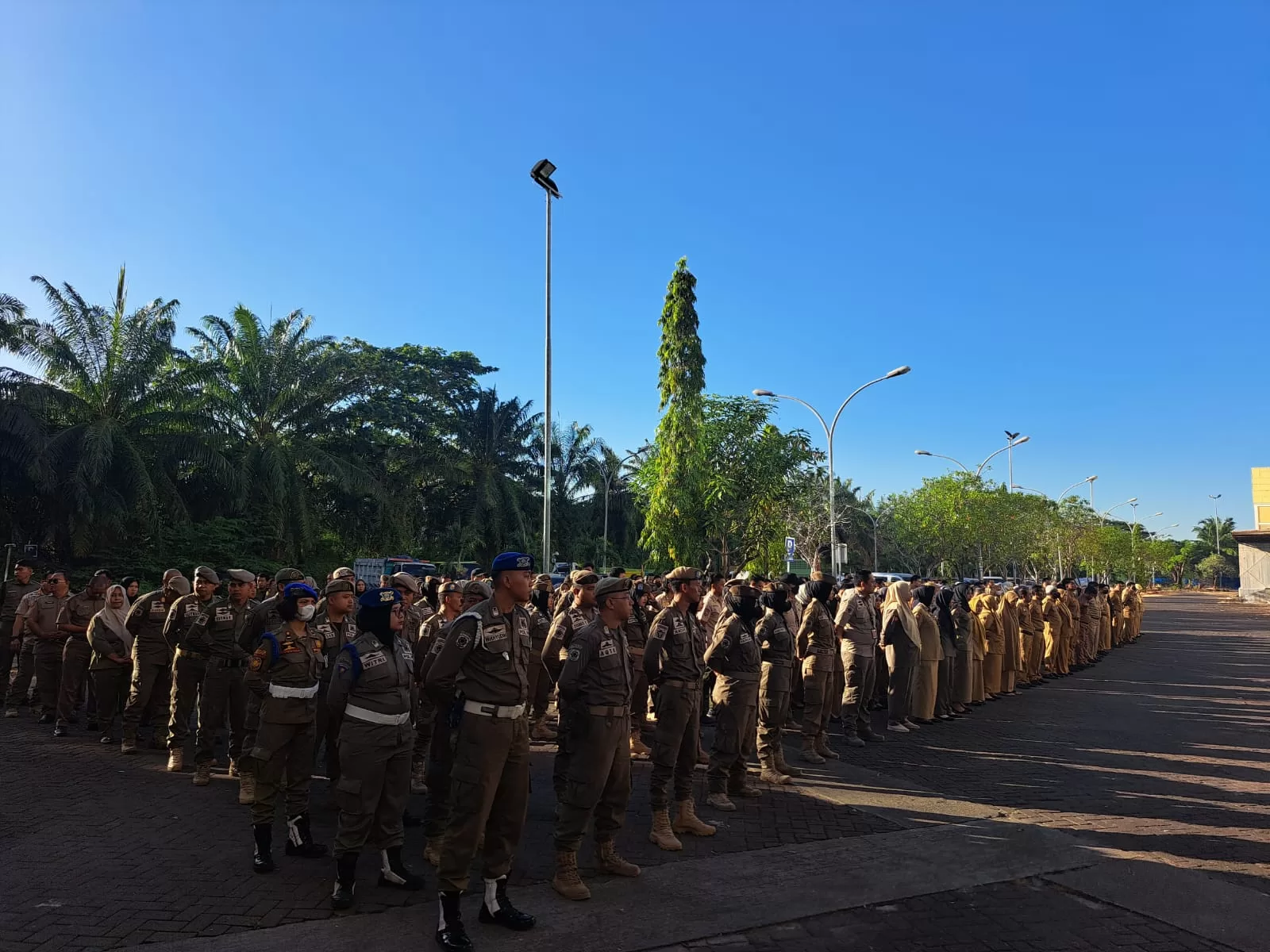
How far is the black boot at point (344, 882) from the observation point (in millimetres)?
4746

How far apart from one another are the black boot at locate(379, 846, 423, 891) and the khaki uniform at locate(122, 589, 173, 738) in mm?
5092

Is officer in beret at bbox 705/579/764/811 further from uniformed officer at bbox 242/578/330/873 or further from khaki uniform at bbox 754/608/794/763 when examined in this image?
uniformed officer at bbox 242/578/330/873

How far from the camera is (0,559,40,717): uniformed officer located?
36.5 ft

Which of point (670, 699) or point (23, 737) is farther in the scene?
point (23, 737)

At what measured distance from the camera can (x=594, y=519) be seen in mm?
47312

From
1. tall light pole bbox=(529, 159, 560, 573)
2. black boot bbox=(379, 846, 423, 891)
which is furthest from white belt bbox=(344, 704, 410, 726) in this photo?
tall light pole bbox=(529, 159, 560, 573)

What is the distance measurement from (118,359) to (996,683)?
2293 cm

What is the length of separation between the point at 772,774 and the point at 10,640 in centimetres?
1061

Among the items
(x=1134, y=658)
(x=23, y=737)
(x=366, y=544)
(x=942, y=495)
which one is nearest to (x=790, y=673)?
(x=23, y=737)

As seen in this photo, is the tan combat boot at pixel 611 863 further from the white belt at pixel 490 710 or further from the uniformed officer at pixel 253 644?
the uniformed officer at pixel 253 644

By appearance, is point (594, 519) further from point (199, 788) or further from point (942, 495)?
point (199, 788)

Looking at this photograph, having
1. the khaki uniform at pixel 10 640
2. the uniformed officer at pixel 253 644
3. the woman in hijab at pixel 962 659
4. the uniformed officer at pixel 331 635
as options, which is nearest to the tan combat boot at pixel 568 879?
the uniformed officer at pixel 331 635

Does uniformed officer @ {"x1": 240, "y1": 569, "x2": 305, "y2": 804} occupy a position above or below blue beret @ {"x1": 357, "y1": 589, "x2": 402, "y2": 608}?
below

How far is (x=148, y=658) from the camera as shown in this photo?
29.2ft
